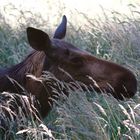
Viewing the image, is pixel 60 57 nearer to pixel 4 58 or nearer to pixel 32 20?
pixel 4 58

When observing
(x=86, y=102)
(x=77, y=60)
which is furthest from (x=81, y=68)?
(x=86, y=102)

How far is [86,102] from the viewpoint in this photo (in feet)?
16.6

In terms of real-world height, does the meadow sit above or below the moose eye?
below

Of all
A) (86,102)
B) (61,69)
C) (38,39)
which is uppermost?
(38,39)

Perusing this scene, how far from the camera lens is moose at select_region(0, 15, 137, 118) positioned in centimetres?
466

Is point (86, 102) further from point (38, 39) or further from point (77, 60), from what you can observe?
point (38, 39)

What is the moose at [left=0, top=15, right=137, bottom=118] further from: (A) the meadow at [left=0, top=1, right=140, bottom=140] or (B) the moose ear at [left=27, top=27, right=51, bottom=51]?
(A) the meadow at [left=0, top=1, right=140, bottom=140]

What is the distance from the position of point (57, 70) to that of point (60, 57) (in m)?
0.11

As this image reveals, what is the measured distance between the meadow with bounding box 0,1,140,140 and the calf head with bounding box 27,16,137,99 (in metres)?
0.13

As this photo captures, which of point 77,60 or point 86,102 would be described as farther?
point 86,102

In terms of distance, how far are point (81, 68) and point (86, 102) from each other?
0.37 meters

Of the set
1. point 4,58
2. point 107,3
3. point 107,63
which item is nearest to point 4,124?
point 107,63

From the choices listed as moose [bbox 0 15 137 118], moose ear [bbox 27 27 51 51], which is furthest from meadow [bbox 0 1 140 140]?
moose ear [bbox 27 27 51 51]

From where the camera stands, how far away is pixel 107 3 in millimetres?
14594
